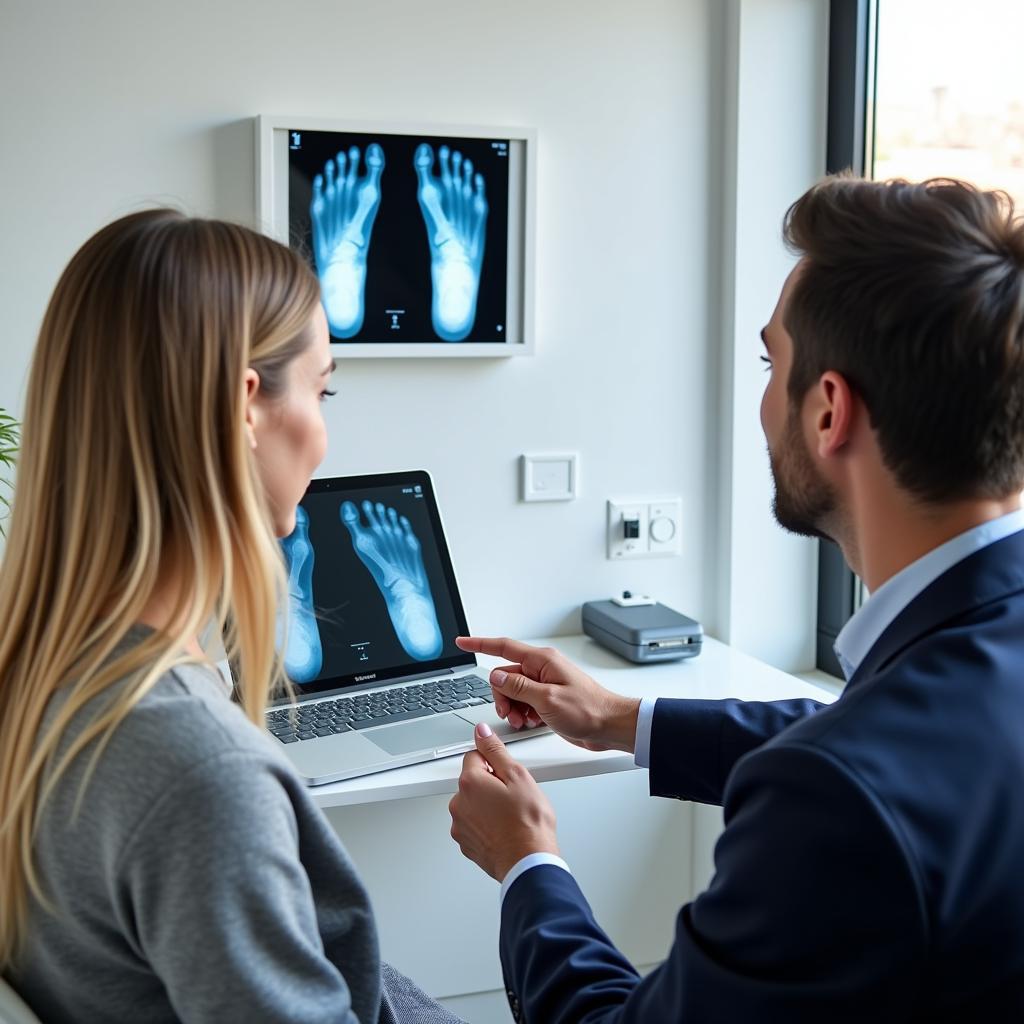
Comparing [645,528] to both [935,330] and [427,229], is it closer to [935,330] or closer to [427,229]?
[427,229]

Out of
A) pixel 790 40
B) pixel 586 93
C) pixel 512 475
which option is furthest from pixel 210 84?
pixel 790 40

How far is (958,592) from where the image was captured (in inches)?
39.6

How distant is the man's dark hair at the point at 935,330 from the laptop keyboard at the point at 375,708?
0.89 meters

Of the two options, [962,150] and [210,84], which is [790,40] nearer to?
[962,150]

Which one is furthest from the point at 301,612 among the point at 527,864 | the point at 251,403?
the point at 251,403

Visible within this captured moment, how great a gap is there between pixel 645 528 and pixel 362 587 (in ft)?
2.07

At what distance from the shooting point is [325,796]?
1.56 m

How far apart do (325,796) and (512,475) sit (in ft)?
2.74

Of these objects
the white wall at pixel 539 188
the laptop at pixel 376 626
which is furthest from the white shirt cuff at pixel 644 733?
the white wall at pixel 539 188

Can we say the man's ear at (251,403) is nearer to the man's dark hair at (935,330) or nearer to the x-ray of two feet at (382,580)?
the man's dark hair at (935,330)

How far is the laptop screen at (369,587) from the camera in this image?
6.14 ft

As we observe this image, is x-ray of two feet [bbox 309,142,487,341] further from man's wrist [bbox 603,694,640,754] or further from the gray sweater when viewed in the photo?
the gray sweater

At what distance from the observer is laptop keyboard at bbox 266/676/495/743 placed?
5.70 ft

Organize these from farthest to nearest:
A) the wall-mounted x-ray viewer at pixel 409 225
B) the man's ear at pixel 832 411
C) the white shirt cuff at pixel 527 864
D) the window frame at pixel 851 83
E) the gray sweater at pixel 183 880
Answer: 1. the window frame at pixel 851 83
2. the wall-mounted x-ray viewer at pixel 409 225
3. the white shirt cuff at pixel 527 864
4. the man's ear at pixel 832 411
5. the gray sweater at pixel 183 880
